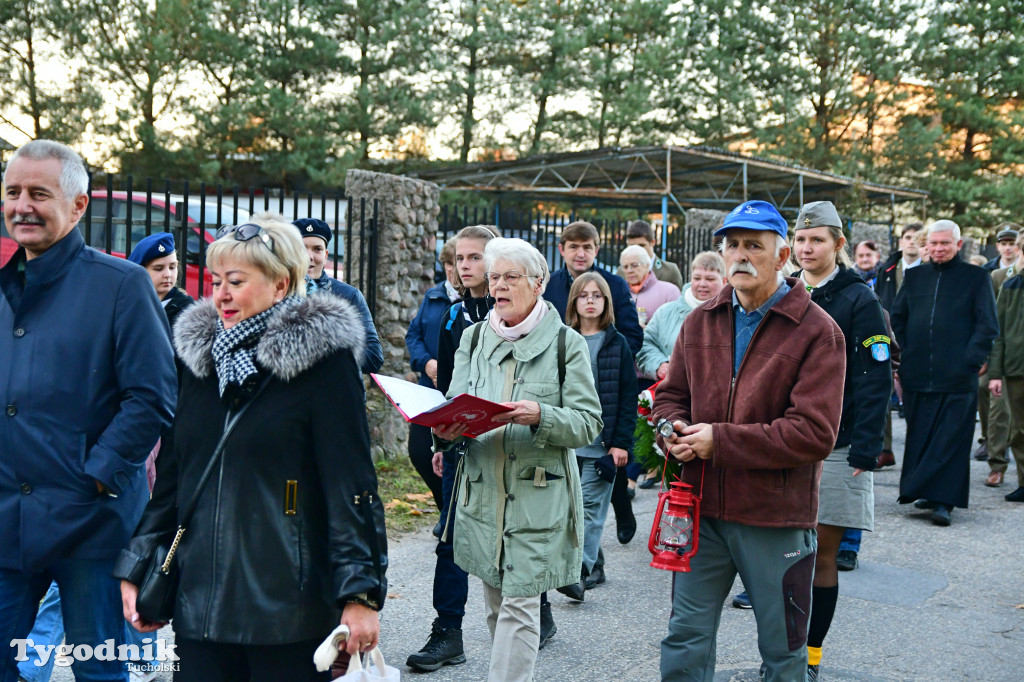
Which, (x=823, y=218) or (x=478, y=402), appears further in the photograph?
(x=823, y=218)

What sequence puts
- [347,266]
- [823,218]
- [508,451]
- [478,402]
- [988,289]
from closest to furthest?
[478,402]
[508,451]
[823,218]
[988,289]
[347,266]

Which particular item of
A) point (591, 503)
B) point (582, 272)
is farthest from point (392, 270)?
→ point (591, 503)

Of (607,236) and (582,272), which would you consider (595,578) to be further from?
(607,236)

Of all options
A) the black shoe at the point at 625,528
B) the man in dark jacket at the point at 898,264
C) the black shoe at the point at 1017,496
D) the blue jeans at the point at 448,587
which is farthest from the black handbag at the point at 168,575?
the man in dark jacket at the point at 898,264

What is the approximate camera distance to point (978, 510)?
7879mm

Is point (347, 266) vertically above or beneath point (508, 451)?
above

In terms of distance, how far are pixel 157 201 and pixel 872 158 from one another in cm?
2514

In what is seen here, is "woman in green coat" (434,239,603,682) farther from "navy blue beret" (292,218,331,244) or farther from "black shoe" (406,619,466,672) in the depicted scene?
"navy blue beret" (292,218,331,244)

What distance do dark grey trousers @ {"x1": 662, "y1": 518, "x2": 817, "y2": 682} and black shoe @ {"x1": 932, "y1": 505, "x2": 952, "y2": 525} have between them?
457 centimetres

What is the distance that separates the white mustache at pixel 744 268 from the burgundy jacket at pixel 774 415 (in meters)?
0.14

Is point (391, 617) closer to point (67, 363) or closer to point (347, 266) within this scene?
point (67, 363)

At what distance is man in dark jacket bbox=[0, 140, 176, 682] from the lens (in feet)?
9.77

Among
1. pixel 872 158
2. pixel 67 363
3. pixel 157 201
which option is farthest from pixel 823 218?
pixel 872 158

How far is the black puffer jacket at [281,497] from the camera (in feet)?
8.13
